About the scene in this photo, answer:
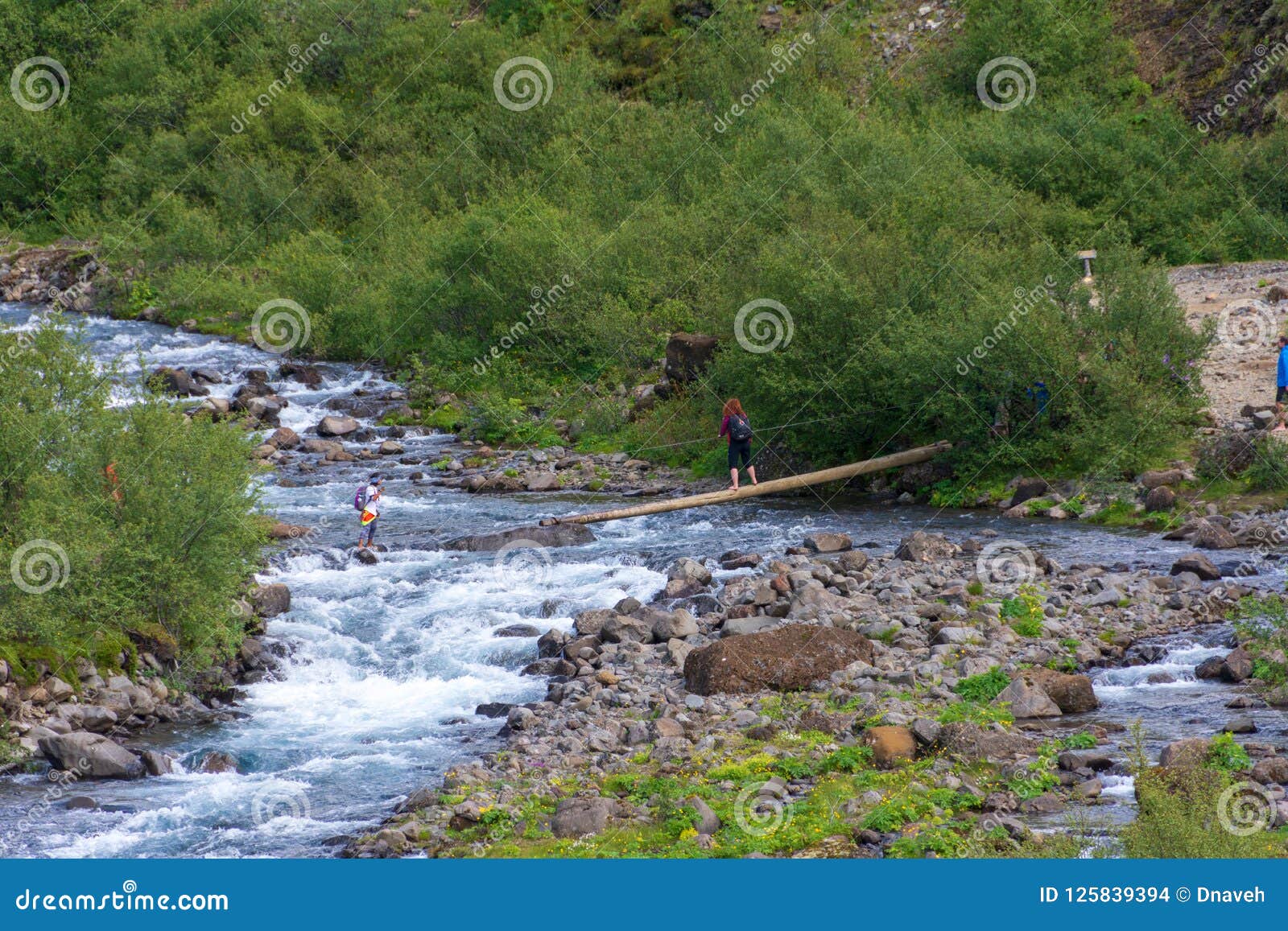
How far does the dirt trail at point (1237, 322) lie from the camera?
77.4 ft

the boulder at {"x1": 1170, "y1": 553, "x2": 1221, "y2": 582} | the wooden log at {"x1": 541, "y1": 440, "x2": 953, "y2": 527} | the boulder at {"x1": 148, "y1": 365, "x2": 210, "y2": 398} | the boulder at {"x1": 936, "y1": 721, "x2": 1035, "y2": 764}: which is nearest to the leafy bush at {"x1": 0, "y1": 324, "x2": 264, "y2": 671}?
the wooden log at {"x1": 541, "y1": 440, "x2": 953, "y2": 527}

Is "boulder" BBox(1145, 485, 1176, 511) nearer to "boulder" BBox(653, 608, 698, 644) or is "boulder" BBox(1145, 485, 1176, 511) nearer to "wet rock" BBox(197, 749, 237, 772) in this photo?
"boulder" BBox(653, 608, 698, 644)

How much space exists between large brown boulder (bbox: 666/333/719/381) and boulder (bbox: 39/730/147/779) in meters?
15.9

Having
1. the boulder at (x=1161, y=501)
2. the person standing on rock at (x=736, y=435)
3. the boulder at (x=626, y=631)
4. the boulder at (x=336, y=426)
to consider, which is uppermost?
the boulder at (x=336, y=426)

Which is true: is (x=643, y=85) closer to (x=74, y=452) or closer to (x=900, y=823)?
(x=74, y=452)

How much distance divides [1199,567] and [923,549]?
11.9 feet

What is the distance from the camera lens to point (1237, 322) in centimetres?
2689

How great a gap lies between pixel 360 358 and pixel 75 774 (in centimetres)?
2535

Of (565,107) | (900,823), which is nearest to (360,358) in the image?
(565,107)

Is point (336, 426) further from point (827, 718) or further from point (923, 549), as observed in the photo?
point (827, 718)

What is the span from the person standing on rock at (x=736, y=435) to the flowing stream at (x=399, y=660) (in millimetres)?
944

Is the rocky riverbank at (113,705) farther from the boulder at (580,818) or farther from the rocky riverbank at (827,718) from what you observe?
the boulder at (580,818)

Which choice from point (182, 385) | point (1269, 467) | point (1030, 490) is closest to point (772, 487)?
point (1030, 490)

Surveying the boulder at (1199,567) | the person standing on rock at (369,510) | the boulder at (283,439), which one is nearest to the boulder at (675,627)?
the boulder at (1199,567)
